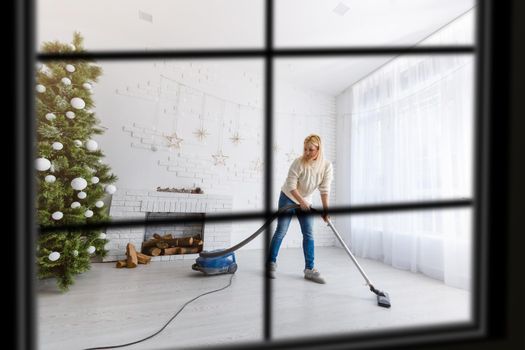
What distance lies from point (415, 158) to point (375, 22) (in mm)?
1460

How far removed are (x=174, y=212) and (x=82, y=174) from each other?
125cm

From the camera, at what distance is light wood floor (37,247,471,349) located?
1354mm

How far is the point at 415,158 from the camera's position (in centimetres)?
275

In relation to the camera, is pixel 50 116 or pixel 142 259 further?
pixel 142 259

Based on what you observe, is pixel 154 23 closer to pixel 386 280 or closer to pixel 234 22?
pixel 234 22

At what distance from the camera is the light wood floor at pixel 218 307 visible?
1.35 m

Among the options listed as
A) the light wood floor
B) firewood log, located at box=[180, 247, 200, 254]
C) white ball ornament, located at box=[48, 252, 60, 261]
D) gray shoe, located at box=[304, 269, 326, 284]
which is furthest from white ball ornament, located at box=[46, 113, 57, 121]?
gray shoe, located at box=[304, 269, 326, 284]

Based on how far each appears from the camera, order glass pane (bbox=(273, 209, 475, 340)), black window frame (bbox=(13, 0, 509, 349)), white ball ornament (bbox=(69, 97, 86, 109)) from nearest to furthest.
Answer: black window frame (bbox=(13, 0, 509, 349)) < glass pane (bbox=(273, 209, 475, 340)) < white ball ornament (bbox=(69, 97, 86, 109))

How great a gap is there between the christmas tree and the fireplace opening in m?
0.75

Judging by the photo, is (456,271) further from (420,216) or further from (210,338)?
(210,338)

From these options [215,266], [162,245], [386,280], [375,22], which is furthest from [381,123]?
[162,245]

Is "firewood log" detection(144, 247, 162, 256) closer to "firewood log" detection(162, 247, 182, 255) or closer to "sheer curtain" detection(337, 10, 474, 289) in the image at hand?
"firewood log" detection(162, 247, 182, 255)

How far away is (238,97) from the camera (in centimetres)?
386
